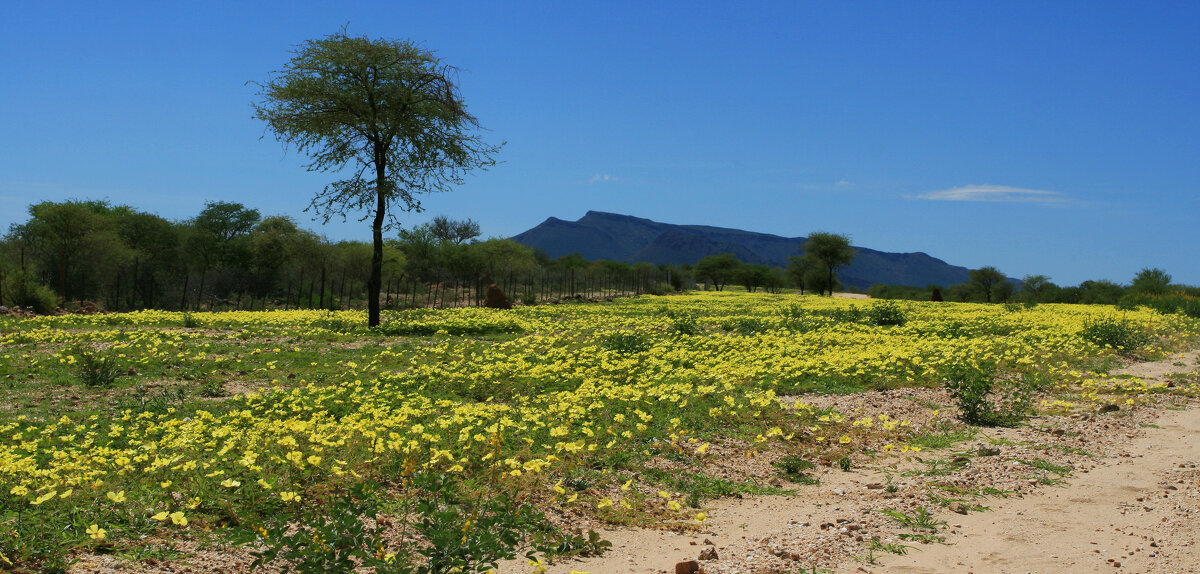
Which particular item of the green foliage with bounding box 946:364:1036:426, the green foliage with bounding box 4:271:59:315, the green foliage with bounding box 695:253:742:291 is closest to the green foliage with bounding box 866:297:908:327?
the green foliage with bounding box 946:364:1036:426

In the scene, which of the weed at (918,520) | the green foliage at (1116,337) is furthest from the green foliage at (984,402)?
the green foliage at (1116,337)

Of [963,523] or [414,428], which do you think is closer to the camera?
[963,523]

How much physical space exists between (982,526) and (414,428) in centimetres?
382

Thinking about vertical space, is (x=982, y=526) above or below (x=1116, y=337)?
below

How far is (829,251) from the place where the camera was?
69812 millimetres

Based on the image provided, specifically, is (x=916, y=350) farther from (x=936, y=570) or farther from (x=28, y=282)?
(x=28, y=282)

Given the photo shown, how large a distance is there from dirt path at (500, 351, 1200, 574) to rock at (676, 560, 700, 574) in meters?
0.09

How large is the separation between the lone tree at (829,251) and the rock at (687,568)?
68.2 metres

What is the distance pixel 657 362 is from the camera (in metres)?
9.71

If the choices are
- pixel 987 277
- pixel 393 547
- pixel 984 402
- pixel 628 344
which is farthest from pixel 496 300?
pixel 987 277

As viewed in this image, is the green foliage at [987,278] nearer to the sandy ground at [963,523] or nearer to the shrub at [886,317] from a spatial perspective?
the shrub at [886,317]

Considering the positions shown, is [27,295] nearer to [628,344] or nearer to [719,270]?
[628,344]

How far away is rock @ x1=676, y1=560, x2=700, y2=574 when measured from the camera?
146 inches

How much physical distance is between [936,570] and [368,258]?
164ft
